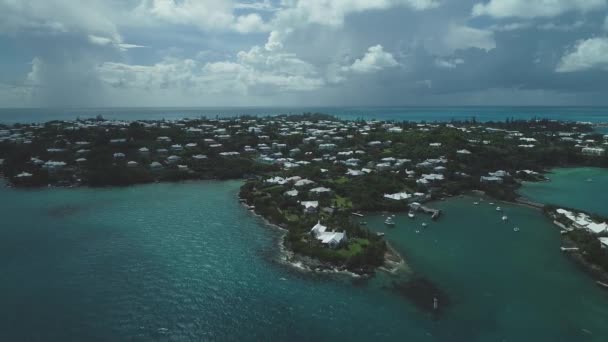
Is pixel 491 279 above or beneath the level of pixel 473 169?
beneath

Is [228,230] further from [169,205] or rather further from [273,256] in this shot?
[169,205]

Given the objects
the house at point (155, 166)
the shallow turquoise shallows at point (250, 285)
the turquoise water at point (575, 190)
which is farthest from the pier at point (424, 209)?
the house at point (155, 166)

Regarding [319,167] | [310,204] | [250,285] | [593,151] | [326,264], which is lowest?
[250,285]

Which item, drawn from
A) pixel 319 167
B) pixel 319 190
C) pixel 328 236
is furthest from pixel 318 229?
pixel 319 167

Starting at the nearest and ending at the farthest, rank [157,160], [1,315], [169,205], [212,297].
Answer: [1,315], [212,297], [169,205], [157,160]

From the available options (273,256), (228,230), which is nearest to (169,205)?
(228,230)

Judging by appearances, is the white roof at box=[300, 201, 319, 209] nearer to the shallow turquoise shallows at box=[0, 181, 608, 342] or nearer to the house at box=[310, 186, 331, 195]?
the house at box=[310, 186, 331, 195]

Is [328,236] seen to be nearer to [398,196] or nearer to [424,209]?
[424,209]
